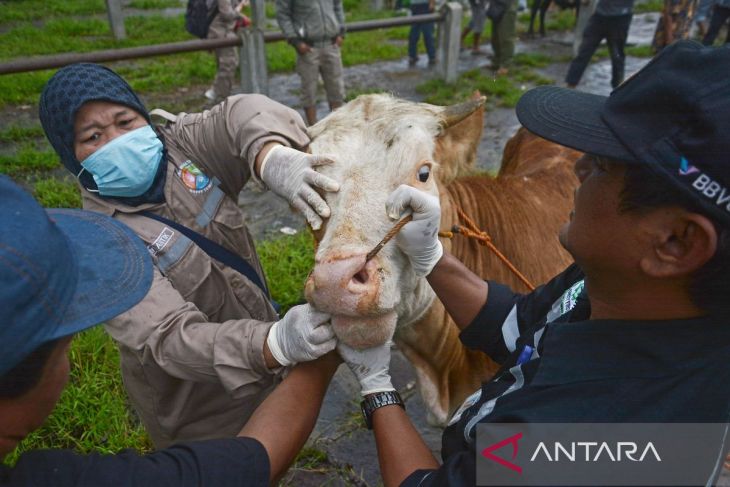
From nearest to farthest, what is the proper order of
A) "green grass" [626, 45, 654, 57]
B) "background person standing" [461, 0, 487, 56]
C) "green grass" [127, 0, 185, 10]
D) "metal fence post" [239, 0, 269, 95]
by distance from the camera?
"metal fence post" [239, 0, 269, 95] < "background person standing" [461, 0, 487, 56] < "green grass" [626, 45, 654, 57] < "green grass" [127, 0, 185, 10]

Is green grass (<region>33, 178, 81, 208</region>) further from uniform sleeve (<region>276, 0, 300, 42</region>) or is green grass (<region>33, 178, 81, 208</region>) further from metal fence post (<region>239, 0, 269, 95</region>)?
uniform sleeve (<region>276, 0, 300, 42</region>)

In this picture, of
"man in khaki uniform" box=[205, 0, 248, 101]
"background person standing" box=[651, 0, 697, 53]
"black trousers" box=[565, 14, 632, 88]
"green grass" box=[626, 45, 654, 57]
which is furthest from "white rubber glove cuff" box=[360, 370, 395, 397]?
"green grass" box=[626, 45, 654, 57]

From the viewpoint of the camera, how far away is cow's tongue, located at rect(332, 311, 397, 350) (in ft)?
5.75

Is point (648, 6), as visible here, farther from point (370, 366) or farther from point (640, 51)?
point (370, 366)

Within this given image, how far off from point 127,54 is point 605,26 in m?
6.70

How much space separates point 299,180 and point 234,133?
0.43m

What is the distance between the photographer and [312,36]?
271 inches

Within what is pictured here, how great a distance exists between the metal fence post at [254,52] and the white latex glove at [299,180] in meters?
5.01

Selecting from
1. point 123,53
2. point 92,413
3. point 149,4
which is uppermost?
point 123,53

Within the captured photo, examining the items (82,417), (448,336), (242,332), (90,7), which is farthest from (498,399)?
(90,7)

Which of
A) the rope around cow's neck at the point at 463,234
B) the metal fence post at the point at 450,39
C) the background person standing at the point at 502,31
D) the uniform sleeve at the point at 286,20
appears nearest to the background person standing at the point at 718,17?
the background person standing at the point at 502,31

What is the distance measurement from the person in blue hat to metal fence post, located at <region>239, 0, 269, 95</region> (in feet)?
18.6

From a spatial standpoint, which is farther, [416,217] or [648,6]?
[648,6]

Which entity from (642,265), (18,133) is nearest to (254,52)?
(18,133)
